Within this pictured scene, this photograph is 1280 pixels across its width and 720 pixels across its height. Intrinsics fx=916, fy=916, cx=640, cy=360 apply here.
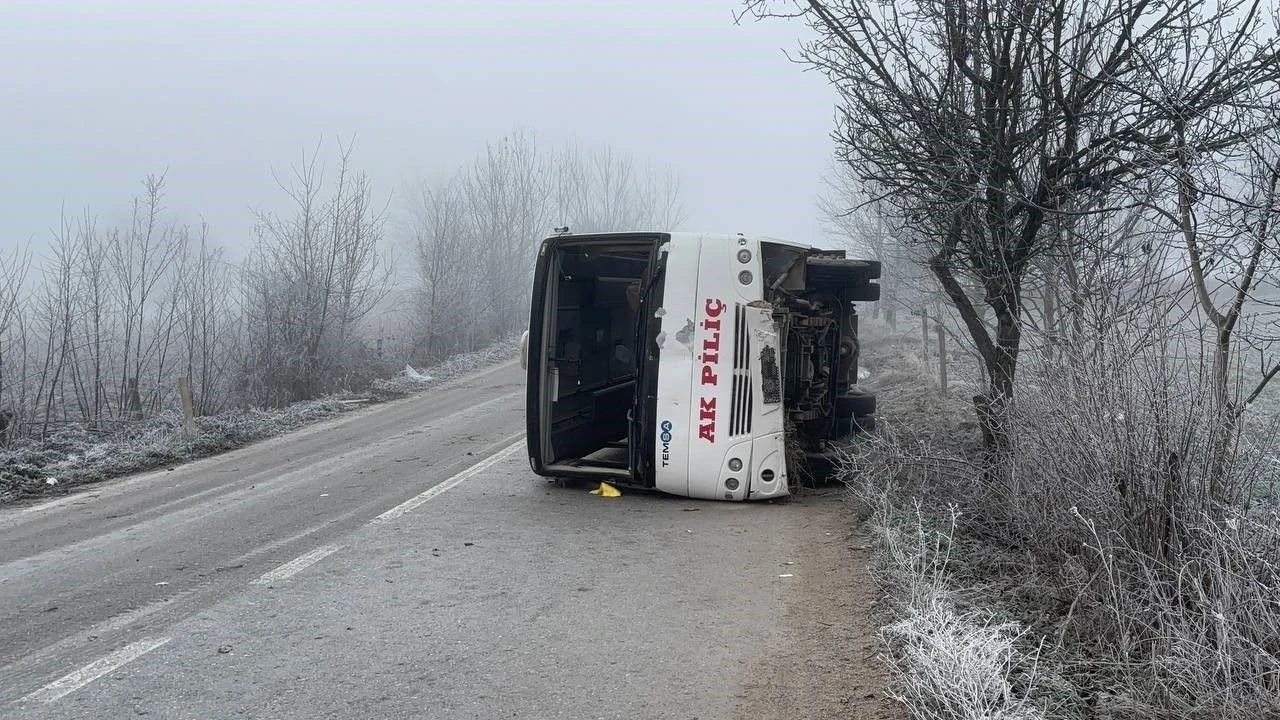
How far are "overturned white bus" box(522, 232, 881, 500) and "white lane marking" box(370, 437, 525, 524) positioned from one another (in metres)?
1.06

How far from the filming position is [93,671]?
13.6 feet

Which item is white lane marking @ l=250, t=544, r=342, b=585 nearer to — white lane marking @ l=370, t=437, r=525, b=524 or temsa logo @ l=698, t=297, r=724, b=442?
white lane marking @ l=370, t=437, r=525, b=524

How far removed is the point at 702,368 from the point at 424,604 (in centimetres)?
342

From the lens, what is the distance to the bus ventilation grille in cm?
777

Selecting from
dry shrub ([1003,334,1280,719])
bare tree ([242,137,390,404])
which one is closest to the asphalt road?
dry shrub ([1003,334,1280,719])

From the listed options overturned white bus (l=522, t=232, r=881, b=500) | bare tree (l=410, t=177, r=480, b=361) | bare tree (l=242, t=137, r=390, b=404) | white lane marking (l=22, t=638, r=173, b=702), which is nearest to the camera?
white lane marking (l=22, t=638, r=173, b=702)

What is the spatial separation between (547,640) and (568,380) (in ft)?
16.4

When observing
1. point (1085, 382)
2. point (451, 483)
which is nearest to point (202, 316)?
point (451, 483)

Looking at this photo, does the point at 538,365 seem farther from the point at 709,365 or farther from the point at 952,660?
the point at 952,660

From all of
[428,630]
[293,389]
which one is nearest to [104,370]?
[293,389]

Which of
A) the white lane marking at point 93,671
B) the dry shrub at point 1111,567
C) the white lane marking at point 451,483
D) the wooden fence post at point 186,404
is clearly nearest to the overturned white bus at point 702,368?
the white lane marking at point 451,483

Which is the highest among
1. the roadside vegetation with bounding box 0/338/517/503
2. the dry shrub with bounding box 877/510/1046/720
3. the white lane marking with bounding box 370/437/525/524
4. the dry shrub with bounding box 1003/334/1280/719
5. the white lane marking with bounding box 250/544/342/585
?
the dry shrub with bounding box 1003/334/1280/719

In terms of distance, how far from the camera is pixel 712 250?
7.93 m

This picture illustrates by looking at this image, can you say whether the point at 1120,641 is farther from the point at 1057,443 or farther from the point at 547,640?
the point at 547,640
